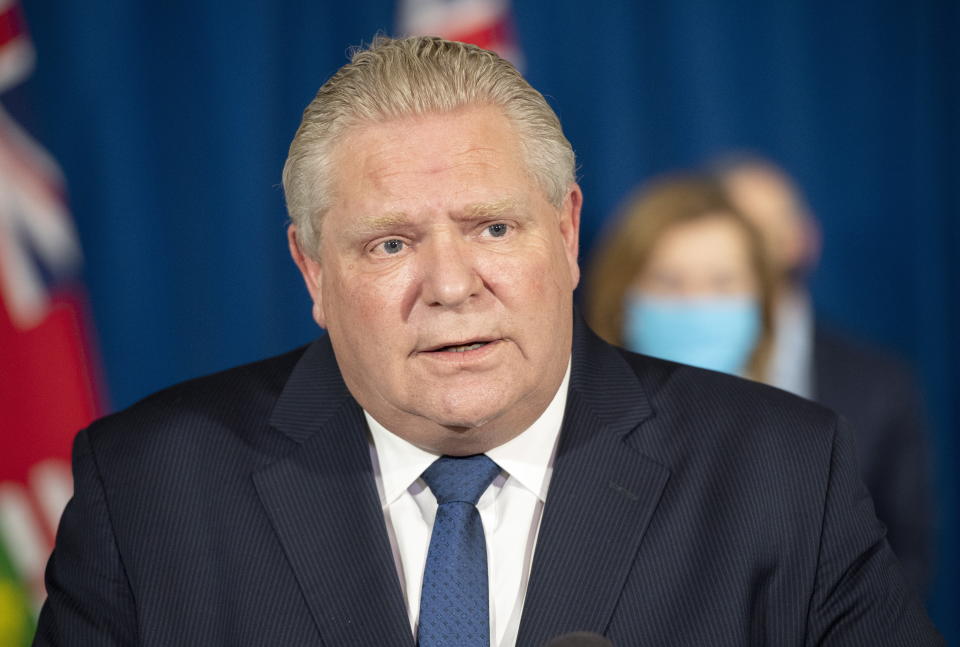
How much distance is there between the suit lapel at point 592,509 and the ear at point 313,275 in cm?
37

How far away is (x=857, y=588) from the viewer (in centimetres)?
134

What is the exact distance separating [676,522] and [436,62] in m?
0.67

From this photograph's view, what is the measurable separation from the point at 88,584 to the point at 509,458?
57 centimetres

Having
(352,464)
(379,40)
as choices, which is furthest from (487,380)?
(379,40)

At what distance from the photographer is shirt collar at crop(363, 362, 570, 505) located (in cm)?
146

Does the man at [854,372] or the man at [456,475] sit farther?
the man at [854,372]

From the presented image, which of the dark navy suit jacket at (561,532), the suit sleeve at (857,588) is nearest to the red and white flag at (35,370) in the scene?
the dark navy suit jacket at (561,532)

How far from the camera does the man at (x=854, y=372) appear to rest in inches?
100

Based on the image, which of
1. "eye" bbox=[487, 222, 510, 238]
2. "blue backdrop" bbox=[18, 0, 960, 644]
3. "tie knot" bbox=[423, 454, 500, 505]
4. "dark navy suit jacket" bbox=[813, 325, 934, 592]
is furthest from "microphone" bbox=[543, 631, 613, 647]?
"dark navy suit jacket" bbox=[813, 325, 934, 592]

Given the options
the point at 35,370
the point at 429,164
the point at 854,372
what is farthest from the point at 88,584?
the point at 854,372

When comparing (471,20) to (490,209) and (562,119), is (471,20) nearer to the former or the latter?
(562,119)

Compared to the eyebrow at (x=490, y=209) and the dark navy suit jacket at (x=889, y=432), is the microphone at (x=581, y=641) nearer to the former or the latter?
the eyebrow at (x=490, y=209)

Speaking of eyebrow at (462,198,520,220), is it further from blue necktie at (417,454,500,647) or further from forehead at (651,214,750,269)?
forehead at (651,214,750,269)

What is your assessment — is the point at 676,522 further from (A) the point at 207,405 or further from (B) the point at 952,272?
(B) the point at 952,272
